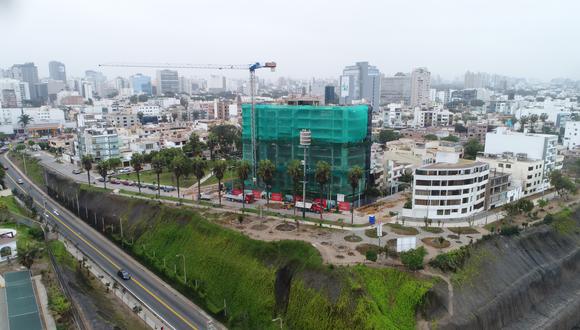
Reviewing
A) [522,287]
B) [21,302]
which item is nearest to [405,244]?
[522,287]

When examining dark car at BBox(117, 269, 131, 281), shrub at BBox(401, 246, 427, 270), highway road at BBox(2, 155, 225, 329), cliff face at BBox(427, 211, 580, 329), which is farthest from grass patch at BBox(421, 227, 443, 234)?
dark car at BBox(117, 269, 131, 281)

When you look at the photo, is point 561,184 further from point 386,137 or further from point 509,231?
point 386,137

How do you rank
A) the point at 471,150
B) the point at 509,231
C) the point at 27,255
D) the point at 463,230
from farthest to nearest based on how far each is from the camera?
the point at 471,150, the point at 463,230, the point at 509,231, the point at 27,255

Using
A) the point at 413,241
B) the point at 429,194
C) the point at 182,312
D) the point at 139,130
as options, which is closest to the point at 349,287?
the point at 413,241

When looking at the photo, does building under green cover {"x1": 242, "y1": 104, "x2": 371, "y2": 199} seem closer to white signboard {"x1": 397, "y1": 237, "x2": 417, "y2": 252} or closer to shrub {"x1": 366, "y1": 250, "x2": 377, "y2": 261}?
white signboard {"x1": 397, "y1": 237, "x2": 417, "y2": 252}

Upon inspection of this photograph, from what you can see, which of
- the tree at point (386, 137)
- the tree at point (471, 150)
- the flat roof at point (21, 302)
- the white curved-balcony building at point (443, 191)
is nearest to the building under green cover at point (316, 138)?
the white curved-balcony building at point (443, 191)

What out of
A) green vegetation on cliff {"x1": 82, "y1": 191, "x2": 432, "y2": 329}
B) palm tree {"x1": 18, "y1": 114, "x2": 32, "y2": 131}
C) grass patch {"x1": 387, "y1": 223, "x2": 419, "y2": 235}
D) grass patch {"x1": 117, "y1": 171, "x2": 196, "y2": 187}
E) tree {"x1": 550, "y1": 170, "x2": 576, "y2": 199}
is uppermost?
palm tree {"x1": 18, "y1": 114, "x2": 32, "y2": 131}
